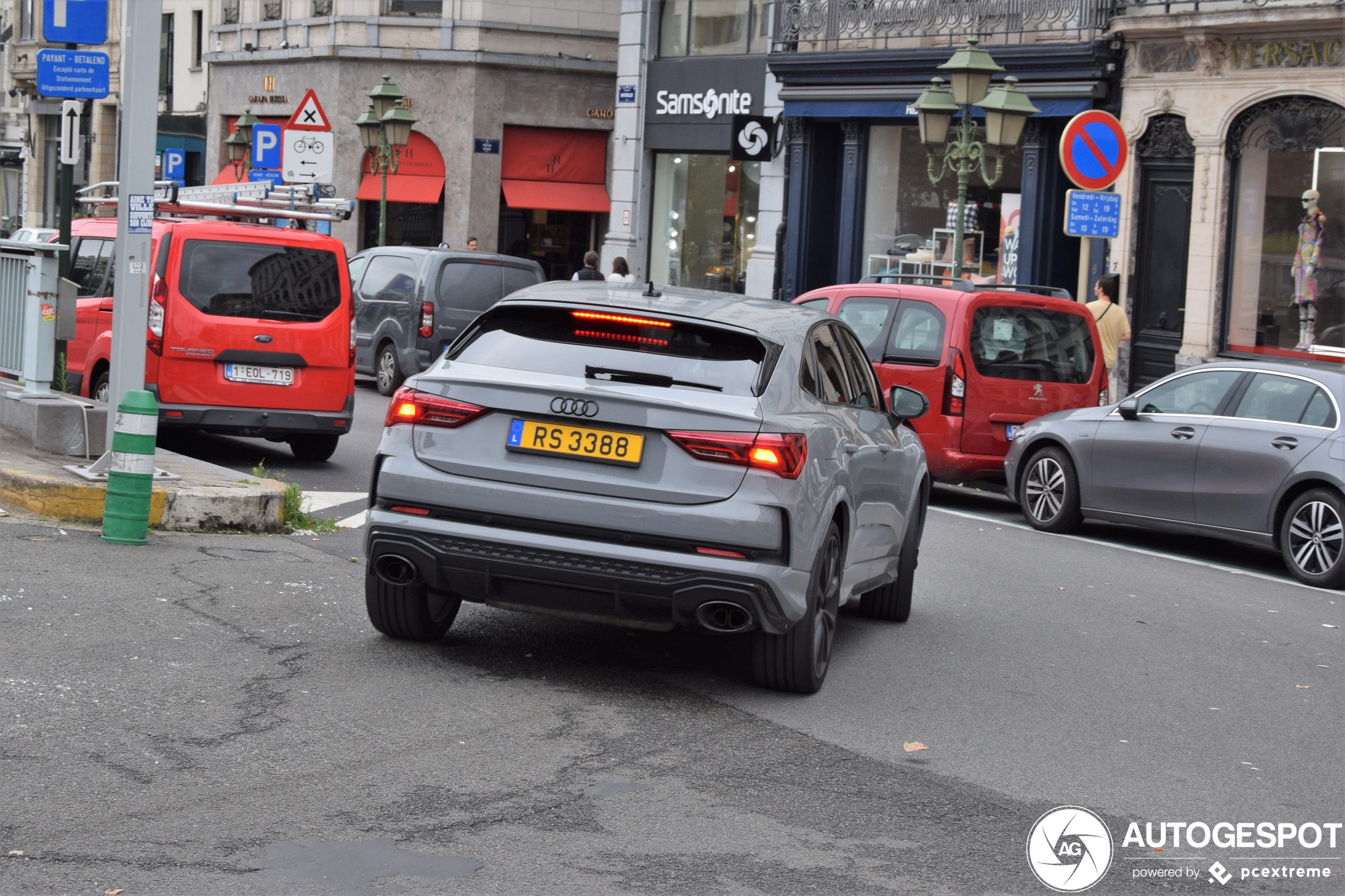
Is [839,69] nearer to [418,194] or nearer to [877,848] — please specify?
[418,194]

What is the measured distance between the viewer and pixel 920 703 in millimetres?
7371

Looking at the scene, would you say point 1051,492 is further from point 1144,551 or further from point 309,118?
point 309,118

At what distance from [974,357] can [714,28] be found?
61.8ft

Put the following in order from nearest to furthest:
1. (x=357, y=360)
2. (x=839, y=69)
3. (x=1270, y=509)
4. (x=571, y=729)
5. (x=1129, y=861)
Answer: (x=1129, y=861) < (x=571, y=729) < (x=1270, y=509) < (x=357, y=360) < (x=839, y=69)

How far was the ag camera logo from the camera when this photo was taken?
5.19 metres

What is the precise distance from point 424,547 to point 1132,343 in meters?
18.6

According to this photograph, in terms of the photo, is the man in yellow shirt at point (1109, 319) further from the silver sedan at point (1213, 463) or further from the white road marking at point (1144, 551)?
the silver sedan at point (1213, 463)

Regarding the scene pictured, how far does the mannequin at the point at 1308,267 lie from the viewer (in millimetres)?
21844

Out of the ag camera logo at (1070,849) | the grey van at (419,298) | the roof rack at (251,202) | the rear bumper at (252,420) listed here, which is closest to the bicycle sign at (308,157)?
the grey van at (419,298)

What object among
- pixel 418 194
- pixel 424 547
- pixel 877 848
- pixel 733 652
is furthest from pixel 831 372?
pixel 418 194

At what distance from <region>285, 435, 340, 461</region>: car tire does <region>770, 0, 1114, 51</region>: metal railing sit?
13.6m

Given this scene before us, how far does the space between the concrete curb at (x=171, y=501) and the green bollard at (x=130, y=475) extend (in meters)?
0.26

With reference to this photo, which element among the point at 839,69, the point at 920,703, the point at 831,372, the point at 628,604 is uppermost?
the point at 839,69

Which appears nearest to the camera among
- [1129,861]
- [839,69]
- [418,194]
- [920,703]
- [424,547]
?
[1129,861]
